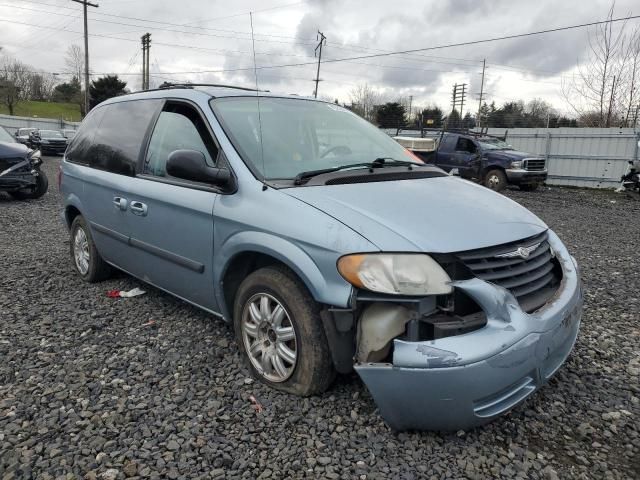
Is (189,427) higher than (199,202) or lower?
lower

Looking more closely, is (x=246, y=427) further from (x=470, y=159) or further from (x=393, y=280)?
(x=470, y=159)

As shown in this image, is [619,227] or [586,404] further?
[619,227]

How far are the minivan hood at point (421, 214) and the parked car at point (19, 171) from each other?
32.3ft

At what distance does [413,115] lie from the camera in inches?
2175

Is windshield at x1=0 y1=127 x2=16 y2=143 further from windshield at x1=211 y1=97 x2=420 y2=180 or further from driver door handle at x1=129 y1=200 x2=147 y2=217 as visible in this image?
windshield at x1=211 y1=97 x2=420 y2=180

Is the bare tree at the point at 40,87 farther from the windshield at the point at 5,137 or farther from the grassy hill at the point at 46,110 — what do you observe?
the windshield at the point at 5,137

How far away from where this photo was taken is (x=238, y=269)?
2.96 m

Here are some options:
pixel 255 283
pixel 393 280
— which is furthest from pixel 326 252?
pixel 255 283

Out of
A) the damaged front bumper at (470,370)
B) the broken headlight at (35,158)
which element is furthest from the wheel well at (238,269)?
the broken headlight at (35,158)

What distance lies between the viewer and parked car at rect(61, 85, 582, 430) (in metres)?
2.15

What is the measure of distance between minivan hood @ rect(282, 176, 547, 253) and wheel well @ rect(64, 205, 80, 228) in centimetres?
315

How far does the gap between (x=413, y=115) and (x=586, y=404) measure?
55.4m

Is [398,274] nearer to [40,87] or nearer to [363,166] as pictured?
[363,166]

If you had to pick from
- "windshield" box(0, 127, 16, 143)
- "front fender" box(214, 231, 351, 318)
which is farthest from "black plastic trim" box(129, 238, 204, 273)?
"windshield" box(0, 127, 16, 143)
